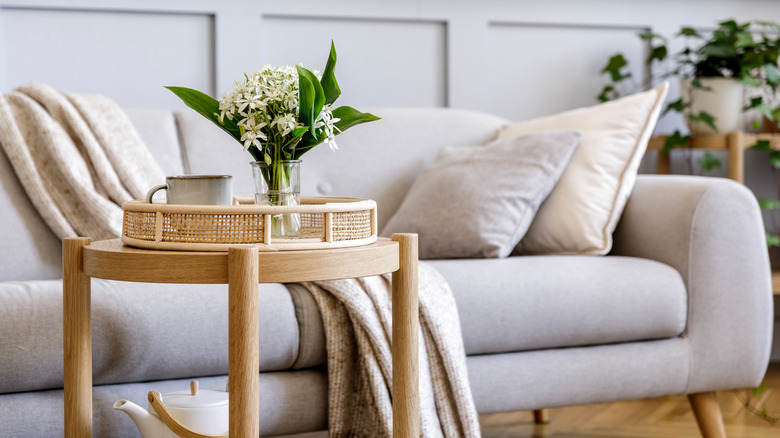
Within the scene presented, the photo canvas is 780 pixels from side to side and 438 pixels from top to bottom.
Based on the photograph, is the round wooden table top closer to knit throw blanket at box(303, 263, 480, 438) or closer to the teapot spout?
the teapot spout

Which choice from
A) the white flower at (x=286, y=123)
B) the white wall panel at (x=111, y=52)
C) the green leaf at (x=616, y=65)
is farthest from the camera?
the green leaf at (x=616, y=65)

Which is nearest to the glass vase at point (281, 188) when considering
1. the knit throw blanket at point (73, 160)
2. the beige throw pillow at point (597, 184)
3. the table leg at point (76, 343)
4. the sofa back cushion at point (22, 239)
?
the table leg at point (76, 343)

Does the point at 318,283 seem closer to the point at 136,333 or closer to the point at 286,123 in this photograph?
the point at 136,333

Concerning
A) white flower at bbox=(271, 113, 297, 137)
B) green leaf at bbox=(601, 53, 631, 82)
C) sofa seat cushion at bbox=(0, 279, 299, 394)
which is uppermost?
green leaf at bbox=(601, 53, 631, 82)

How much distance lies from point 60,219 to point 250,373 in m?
0.98

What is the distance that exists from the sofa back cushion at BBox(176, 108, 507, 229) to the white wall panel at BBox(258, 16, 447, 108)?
386 mm

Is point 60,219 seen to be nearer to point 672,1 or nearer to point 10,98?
point 10,98

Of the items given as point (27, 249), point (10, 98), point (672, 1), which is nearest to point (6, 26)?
point (10, 98)

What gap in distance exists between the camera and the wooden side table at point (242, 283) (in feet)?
3.62

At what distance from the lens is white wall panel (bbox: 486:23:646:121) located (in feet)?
9.66

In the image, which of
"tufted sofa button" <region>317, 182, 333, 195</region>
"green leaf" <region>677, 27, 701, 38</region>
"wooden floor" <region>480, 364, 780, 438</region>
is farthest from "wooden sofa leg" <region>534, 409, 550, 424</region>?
"green leaf" <region>677, 27, 701, 38</region>

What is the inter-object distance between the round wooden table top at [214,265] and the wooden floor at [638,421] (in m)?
1.16

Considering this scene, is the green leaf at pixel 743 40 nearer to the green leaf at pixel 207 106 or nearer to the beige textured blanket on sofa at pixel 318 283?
the beige textured blanket on sofa at pixel 318 283

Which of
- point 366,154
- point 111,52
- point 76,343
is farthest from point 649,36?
point 76,343
